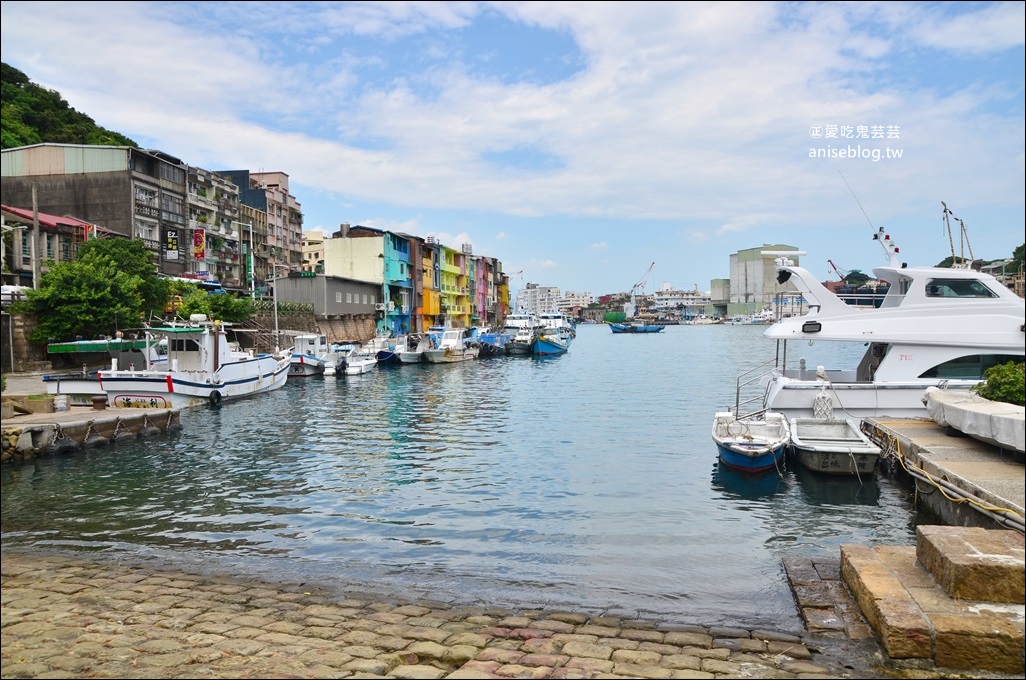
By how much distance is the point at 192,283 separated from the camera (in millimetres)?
52500

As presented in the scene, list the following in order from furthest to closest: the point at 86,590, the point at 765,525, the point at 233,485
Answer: the point at 233,485, the point at 765,525, the point at 86,590

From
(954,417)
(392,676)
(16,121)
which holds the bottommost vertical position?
(392,676)

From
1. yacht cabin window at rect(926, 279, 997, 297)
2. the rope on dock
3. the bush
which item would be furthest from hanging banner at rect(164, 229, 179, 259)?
the bush

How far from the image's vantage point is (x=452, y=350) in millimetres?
60625

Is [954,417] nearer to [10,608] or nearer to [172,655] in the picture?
[172,655]

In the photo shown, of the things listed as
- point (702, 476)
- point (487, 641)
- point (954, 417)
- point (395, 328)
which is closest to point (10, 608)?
point (487, 641)

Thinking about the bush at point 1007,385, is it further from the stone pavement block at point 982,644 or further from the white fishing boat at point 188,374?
the white fishing boat at point 188,374

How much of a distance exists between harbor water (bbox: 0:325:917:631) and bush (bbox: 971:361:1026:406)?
2.77 m

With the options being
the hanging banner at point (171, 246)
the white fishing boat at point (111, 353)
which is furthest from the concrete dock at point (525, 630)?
the hanging banner at point (171, 246)

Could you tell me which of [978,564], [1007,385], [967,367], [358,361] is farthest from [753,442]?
[358,361]

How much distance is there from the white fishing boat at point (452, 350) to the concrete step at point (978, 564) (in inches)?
2084

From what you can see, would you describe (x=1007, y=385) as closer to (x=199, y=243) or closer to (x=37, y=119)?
(x=199, y=243)

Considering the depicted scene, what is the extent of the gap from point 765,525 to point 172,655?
34.8ft

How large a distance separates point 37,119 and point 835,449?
61885mm
